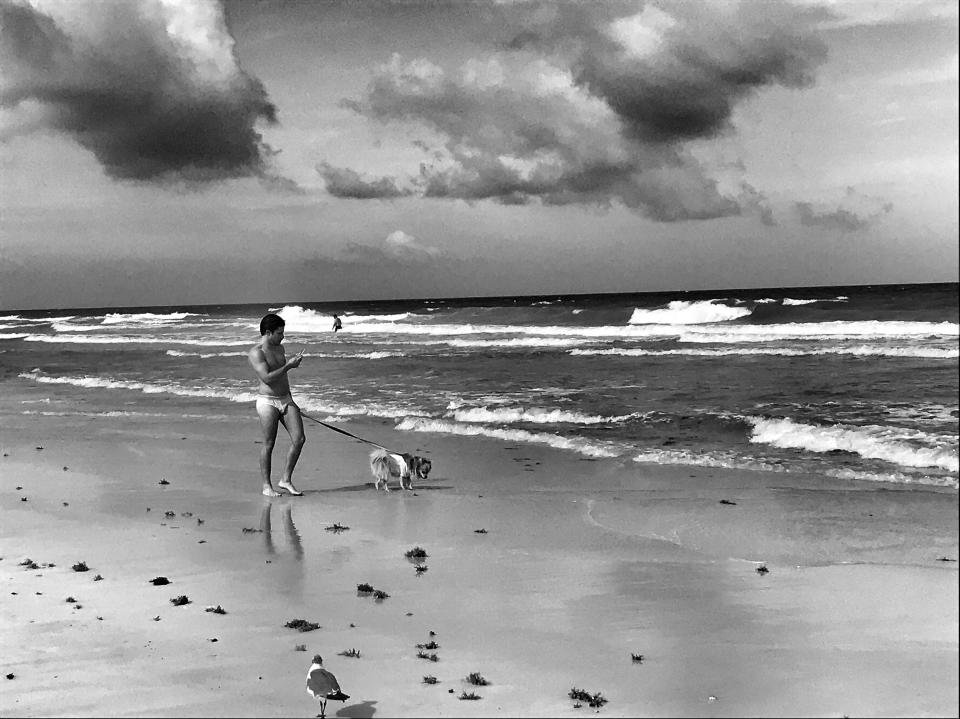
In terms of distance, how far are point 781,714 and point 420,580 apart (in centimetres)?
227

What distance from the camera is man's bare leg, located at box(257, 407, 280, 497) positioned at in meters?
6.99

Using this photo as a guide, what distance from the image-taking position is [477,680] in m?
3.46

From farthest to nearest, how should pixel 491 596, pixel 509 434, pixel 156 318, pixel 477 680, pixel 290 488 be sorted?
1. pixel 156 318
2. pixel 509 434
3. pixel 290 488
4. pixel 491 596
5. pixel 477 680

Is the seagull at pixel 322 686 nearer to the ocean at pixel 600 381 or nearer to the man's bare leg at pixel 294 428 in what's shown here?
the man's bare leg at pixel 294 428

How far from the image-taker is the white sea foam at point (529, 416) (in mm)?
11586

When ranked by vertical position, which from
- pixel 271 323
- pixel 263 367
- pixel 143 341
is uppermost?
pixel 271 323

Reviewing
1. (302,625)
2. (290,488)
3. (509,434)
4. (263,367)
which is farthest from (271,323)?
(509,434)

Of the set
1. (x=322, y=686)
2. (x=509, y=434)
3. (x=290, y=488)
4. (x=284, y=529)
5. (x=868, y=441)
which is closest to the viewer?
(x=322, y=686)

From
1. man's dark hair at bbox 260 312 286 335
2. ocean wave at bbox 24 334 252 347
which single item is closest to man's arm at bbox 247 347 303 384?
man's dark hair at bbox 260 312 286 335

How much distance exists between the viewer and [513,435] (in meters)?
10.6

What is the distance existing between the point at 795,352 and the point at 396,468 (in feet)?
54.6

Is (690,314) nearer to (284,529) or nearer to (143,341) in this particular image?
(143,341)

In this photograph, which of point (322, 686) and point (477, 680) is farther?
point (477, 680)

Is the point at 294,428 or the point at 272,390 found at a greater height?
the point at 272,390
